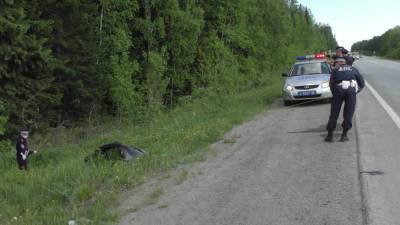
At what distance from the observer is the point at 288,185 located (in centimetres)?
633

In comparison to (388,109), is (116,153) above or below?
below

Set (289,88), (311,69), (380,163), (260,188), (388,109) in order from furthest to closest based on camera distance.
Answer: (311,69) → (289,88) → (388,109) → (380,163) → (260,188)

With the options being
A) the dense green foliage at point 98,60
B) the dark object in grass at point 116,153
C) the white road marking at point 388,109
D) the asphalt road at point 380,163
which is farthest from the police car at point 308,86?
the dark object in grass at point 116,153

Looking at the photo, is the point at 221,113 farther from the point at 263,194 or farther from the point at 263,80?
the point at 263,80

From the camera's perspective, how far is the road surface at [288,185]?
5242 mm

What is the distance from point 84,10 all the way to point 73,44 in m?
1.72

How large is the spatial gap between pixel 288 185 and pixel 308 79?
10.2m

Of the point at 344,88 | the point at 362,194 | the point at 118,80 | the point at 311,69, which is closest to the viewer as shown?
the point at 362,194

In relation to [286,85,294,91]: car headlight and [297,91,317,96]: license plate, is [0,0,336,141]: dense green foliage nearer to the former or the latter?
[286,85,294,91]: car headlight

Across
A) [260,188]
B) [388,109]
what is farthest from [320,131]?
[260,188]

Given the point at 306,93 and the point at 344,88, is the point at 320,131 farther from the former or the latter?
the point at 306,93

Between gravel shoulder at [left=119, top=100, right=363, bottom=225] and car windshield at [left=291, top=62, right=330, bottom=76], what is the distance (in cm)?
768

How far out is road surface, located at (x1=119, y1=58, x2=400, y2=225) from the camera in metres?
5.24

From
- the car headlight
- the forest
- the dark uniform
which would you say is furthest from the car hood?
the dark uniform
